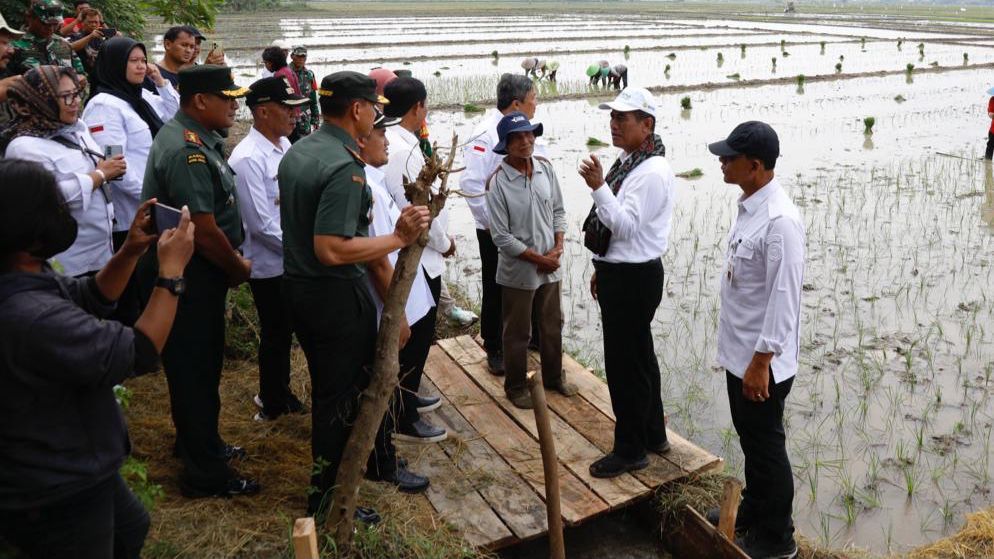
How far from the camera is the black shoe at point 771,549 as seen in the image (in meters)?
3.18

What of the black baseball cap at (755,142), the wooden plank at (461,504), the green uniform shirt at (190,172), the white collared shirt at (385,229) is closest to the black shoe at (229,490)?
the wooden plank at (461,504)

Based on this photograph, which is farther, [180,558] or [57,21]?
[57,21]

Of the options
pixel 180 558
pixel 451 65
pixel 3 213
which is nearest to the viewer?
pixel 3 213

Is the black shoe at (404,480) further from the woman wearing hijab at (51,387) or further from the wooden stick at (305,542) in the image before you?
the woman wearing hijab at (51,387)

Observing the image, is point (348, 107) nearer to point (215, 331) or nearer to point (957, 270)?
point (215, 331)

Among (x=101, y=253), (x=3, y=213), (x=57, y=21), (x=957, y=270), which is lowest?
(x=957, y=270)

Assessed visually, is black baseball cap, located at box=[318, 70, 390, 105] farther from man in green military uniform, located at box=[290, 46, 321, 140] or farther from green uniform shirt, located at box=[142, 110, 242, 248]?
man in green military uniform, located at box=[290, 46, 321, 140]

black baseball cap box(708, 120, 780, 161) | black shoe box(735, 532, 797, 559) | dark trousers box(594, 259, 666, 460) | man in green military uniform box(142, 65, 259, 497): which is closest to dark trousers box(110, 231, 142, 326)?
man in green military uniform box(142, 65, 259, 497)

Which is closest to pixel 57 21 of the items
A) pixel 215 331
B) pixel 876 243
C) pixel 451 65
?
pixel 215 331

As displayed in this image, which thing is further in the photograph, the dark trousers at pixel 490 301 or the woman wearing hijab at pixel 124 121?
the dark trousers at pixel 490 301

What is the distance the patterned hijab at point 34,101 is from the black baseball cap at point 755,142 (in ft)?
9.11

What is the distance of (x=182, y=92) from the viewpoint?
121 inches

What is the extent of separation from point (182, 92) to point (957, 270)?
6.74 meters

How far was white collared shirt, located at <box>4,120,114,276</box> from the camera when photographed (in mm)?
3254
